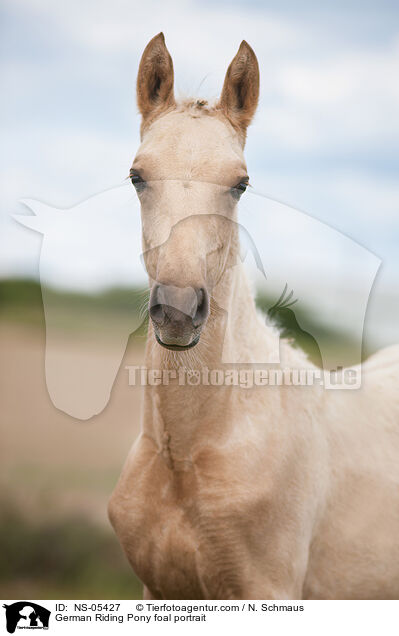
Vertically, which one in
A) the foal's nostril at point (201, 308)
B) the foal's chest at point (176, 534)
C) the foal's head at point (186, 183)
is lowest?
the foal's chest at point (176, 534)

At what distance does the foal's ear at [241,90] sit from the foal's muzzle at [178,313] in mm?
657

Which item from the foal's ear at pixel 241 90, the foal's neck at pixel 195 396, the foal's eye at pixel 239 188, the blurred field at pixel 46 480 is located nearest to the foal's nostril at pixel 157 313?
the foal's neck at pixel 195 396

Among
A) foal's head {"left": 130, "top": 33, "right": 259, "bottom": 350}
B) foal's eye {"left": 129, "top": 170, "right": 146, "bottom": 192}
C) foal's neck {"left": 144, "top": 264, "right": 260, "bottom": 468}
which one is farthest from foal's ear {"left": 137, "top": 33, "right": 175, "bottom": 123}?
foal's neck {"left": 144, "top": 264, "right": 260, "bottom": 468}

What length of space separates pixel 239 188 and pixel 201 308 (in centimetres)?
41

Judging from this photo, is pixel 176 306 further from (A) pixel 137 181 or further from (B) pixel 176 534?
(B) pixel 176 534

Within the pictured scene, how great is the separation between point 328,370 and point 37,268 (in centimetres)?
110

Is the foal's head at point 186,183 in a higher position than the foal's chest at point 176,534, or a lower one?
higher

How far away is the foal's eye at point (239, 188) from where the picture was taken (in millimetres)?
1563

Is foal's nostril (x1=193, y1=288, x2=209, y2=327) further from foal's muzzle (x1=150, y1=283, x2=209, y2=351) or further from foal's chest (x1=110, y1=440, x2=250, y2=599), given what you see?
foal's chest (x1=110, y1=440, x2=250, y2=599)

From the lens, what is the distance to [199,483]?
5.17ft

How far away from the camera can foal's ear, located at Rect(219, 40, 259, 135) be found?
5.50ft
